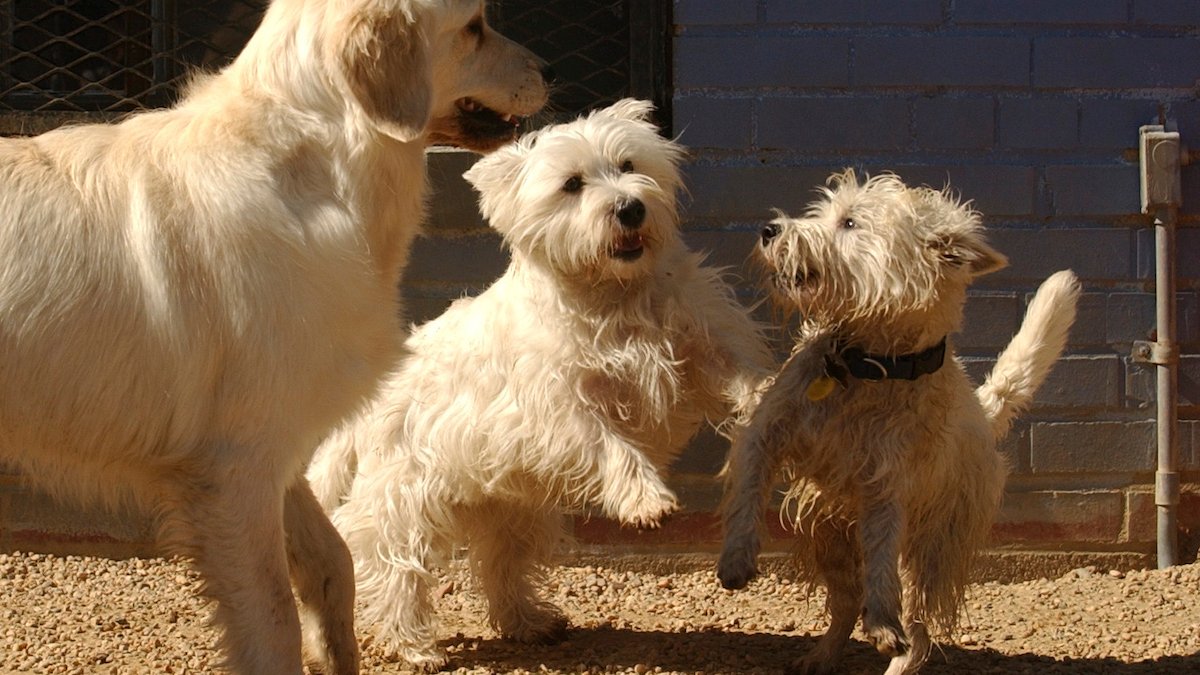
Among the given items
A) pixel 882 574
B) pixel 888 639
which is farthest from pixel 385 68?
pixel 888 639

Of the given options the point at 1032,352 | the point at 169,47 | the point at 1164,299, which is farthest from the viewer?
the point at 169,47

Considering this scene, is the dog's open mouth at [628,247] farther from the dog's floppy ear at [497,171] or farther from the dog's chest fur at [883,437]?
the dog's chest fur at [883,437]

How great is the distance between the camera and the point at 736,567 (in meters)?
3.97

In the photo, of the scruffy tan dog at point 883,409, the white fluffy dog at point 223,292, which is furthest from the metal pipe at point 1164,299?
the white fluffy dog at point 223,292

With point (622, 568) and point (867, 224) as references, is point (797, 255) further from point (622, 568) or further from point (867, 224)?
point (622, 568)

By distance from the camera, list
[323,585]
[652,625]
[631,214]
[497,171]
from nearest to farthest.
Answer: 1. [323,585]
2. [631,214]
3. [497,171]
4. [652,625]

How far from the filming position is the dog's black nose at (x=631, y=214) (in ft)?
14.7

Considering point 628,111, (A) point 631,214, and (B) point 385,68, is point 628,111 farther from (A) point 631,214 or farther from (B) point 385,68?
(B) point 385,68

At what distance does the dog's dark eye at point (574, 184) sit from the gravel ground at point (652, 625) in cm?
161

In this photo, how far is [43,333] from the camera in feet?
11.6

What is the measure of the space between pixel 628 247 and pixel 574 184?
11.7 inches

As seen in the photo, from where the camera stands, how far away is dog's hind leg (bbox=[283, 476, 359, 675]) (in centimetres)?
414

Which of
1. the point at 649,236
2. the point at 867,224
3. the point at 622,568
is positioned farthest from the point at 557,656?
the point at 867,224

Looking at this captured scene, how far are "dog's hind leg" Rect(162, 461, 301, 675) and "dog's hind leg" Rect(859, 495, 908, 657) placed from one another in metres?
1.56
